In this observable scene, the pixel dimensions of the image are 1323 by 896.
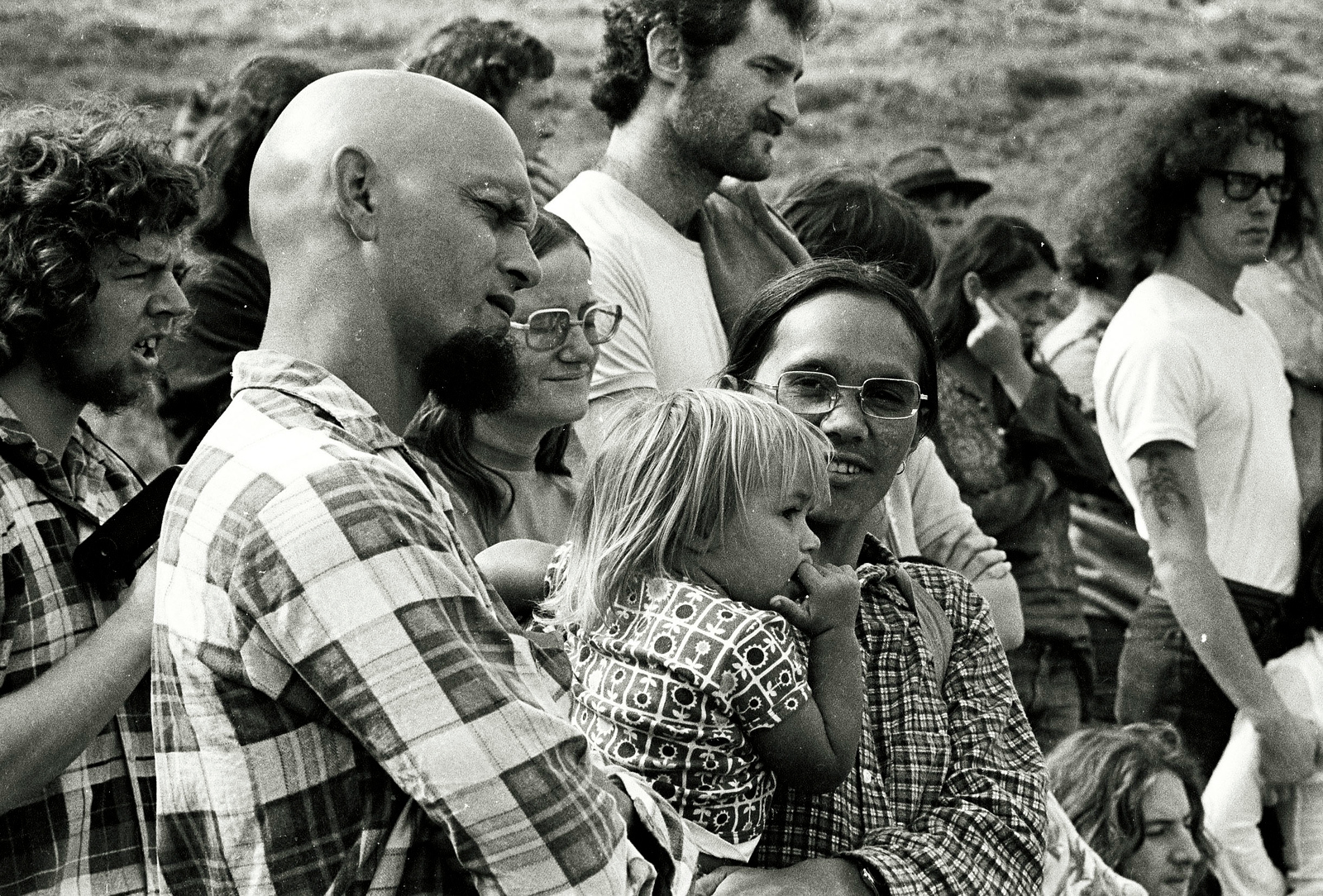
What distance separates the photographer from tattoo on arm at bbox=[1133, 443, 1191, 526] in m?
4.16

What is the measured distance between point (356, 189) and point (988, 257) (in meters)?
3.67

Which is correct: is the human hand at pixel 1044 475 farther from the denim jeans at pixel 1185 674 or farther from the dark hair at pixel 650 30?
the dark hair at pixel 650 30

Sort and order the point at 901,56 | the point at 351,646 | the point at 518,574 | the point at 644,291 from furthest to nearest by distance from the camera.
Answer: the point at 901,56 < the point at 644,291 < the point at 518,574 < the point at 351,646

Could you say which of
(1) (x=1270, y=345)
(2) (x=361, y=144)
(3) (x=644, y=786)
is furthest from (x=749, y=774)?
(1) (x=1270, y=345)

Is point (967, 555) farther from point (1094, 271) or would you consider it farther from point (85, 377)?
point (1094, 271)

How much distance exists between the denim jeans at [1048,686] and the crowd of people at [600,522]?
0.05 ft

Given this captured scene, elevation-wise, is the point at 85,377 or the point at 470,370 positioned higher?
the point at 470,370

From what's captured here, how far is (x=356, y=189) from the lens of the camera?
73.5 inches

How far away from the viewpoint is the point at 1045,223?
8.88 m

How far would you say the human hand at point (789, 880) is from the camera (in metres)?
2.16

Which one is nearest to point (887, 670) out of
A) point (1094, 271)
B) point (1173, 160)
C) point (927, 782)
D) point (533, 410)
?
point (927, 782)

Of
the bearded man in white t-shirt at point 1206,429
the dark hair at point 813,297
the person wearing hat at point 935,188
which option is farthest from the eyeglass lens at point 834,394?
the person wearing hat at point 935,188

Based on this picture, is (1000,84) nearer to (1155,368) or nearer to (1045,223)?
(1045,223)

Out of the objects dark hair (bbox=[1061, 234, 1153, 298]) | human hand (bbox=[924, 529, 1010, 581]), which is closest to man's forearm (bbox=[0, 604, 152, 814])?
human hand (bbox=[924, 529, 1010, 581])
